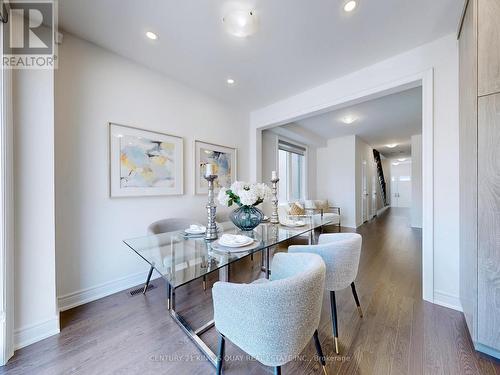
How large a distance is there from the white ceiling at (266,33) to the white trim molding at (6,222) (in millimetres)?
804

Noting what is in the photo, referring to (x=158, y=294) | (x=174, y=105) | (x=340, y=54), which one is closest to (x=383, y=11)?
(x=340, y=54)

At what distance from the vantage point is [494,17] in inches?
47.6

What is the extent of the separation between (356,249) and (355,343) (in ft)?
2.21

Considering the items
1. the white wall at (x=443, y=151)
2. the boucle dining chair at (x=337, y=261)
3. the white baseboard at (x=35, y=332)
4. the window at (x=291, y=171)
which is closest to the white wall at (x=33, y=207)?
the white baseboard at (x=35, y=332)

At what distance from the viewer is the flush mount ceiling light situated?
1635 millimetres

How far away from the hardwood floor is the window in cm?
322

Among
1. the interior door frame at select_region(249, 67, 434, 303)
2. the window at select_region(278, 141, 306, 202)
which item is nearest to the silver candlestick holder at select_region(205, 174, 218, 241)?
the interior door frame at select_region(249, 67, 434, 303)

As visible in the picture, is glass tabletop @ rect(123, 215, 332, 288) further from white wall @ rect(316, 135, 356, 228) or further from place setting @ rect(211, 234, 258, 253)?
white wall @ rect(316, 135, 356, 228)

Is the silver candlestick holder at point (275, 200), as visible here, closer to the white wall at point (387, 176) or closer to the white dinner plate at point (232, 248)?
the white dinner plate at point (232, 248)

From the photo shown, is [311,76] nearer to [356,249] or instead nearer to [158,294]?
[356,249]

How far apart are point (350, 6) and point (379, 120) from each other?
3.41 metres

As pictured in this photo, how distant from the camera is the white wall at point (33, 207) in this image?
4.70 feet

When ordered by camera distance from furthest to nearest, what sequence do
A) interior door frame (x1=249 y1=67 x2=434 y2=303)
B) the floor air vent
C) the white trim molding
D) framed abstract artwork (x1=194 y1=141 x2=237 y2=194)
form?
1. framed abstract artwork (x1=194 y1=141 x2=237 y2=194)
2. the floor air vent
3. interior door frame (x1=249 y1=67 x2=434 y2=303)
4. the white trim molding

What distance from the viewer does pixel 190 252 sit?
1534 millimetres
